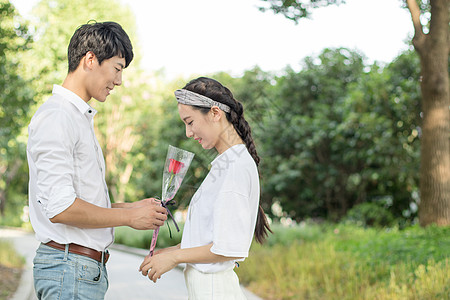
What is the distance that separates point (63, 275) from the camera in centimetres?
233

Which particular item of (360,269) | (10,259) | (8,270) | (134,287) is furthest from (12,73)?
(360,269)

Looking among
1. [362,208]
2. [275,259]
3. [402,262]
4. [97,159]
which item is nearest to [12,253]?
[275,259]

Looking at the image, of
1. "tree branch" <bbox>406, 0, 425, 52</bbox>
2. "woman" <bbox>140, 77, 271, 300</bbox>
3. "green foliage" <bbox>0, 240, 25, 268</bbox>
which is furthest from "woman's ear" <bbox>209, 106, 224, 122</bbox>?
"green foliage" <bbox>0, 240, 25, 268</bbox>

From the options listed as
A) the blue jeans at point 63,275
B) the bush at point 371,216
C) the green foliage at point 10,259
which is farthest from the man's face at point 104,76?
the bush at point 371,216

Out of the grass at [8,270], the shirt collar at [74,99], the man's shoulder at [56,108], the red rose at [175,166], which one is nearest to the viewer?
the man's shoulder at [56,108]

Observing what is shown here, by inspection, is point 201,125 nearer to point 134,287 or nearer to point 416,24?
point 134,287

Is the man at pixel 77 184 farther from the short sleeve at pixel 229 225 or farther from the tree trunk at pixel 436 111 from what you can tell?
the tree trunk at pixel 436 111

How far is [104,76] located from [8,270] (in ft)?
31.9

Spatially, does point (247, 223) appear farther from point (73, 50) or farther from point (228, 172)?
point (73, 50)

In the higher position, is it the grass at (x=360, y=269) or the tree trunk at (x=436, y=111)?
the tree trunk at (x=436, y=111)

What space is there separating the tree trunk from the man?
9243mm

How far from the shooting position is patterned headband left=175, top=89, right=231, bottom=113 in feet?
8.66

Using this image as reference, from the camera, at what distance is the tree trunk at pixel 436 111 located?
34.2 ft

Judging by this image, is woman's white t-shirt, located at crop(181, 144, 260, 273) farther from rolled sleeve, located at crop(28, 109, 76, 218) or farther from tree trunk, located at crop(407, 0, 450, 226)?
tree trunk, located at crop(407, 0, 450, 226)
